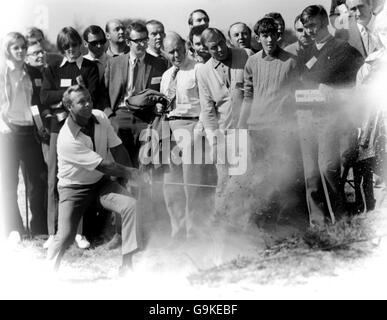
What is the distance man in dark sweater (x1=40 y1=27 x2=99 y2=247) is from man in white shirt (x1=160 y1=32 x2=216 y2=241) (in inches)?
21.8

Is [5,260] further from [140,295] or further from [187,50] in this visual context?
[187,50]

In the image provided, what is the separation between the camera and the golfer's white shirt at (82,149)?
19.2 ft

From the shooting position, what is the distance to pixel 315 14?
19.4ft

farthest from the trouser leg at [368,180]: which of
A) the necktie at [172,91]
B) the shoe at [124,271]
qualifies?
the shoe at [124,271]

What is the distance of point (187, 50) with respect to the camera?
6.09 m

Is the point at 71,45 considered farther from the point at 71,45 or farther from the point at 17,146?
the point at 17,146

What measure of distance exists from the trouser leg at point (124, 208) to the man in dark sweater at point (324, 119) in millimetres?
1263

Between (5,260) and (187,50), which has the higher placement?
(187,50)

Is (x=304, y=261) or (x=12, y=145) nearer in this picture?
(x=304, y=261)

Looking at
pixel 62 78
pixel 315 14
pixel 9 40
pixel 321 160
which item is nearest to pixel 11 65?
pixel 9 40

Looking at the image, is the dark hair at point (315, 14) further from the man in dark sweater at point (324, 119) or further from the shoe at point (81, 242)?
the shoe at point (81, 242)

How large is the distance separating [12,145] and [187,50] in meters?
1.50
